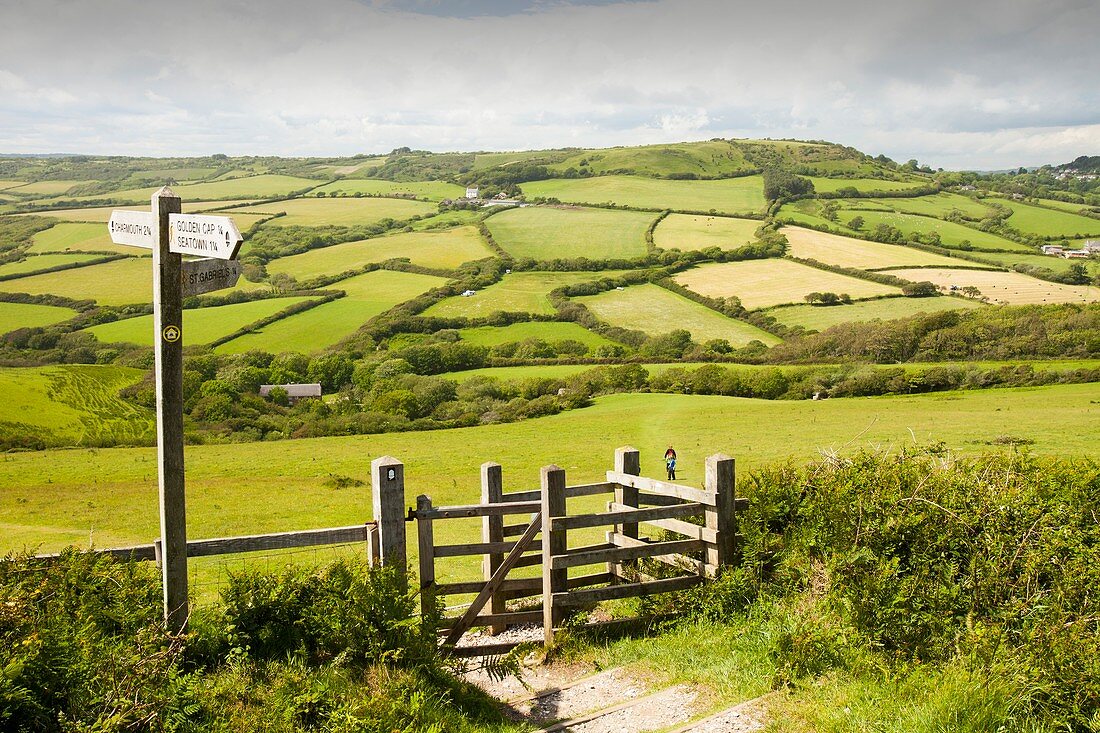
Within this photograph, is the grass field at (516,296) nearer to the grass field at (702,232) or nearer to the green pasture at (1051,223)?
the grass field at (702,232)

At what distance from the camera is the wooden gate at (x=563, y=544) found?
9.21 meters

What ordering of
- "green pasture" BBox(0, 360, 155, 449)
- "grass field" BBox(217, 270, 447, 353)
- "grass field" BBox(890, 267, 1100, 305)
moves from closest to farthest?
1. "green pasture" BBox(0, 360, 155, 449)
2. "grass field" BBox(890, 267, 1100, 305)
3. "grass field" BBox(217, 270, 447, 353)

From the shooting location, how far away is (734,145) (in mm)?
198375

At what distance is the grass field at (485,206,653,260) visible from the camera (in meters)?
118

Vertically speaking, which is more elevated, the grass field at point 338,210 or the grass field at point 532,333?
the grass field at point 338,210

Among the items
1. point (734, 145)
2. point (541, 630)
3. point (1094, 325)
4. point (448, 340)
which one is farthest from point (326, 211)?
point (541, 630)

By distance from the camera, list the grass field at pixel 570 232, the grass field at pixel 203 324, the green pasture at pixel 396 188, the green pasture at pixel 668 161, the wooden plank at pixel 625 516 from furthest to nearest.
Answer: the green pasture at pixel 668 161
the green pasture at pixel 396 188
the grass field at pixel 570 232
the grass field at pixel 203 324
the wooden plank at pixel 625 516

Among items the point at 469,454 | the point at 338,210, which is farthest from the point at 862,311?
the point at 338,210

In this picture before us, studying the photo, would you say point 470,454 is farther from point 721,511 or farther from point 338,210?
point 338,210

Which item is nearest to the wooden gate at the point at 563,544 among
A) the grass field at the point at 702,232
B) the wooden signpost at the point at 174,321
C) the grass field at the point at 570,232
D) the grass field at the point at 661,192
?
the wooden signpost at the point at 174,321

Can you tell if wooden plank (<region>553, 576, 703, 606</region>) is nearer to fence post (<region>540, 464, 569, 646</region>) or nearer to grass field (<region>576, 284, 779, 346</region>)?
fence post (<region>540, 464, 569, 646</region>)

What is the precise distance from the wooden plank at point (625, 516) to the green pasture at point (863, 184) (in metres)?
153

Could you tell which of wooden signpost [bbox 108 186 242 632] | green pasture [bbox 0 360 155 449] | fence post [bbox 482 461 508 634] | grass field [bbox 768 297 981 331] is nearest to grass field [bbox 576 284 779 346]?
grass field [bbox 768 297 981 331]

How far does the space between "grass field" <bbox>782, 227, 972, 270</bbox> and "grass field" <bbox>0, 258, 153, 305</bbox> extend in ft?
286
